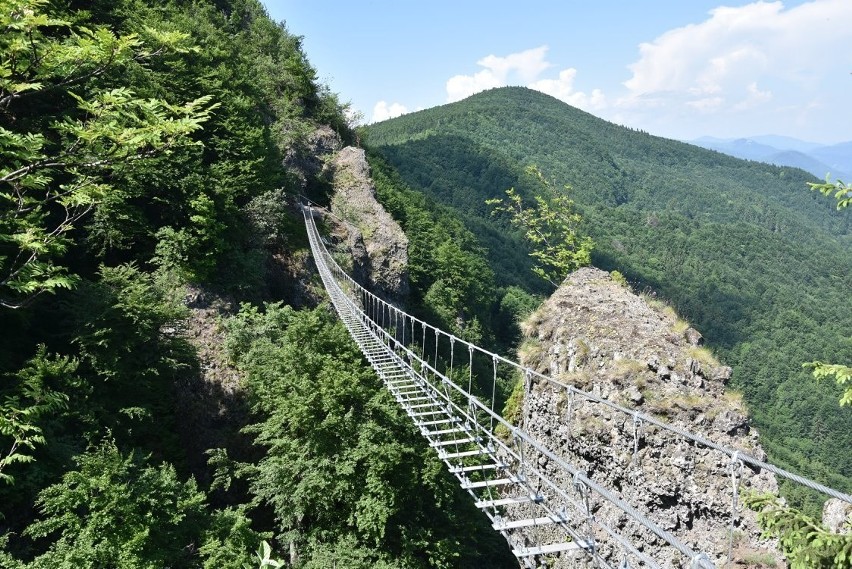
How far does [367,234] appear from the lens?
24219mm

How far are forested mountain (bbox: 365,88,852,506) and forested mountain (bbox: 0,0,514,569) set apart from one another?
22270 mm

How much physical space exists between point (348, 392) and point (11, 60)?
27.3 ft

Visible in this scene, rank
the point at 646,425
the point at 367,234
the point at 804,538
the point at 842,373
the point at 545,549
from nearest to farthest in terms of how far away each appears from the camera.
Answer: the point at 804,538 < the point at 842,373 < the point at 545,549 < the point at 646,425 < the point at 367,234

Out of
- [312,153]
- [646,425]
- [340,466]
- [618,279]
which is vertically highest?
[312,153]

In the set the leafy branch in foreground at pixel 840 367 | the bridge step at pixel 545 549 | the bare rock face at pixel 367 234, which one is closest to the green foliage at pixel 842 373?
the leafy branch in foreground at pixel 840 367

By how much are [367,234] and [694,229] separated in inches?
4131

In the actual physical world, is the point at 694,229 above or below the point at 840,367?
above

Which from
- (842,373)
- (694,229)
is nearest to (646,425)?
(842,373)

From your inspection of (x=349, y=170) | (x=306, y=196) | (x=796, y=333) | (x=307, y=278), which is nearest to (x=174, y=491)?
(x=307, y=278)

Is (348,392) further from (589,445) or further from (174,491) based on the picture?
(589,445)

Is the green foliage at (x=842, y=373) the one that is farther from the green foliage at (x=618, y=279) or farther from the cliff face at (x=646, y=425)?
the green foliage at (x=618, y=279)

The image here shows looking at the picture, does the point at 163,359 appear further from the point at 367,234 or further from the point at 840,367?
the point at 367,234

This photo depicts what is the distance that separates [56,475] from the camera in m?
7.63

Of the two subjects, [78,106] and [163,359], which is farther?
[163,359]
